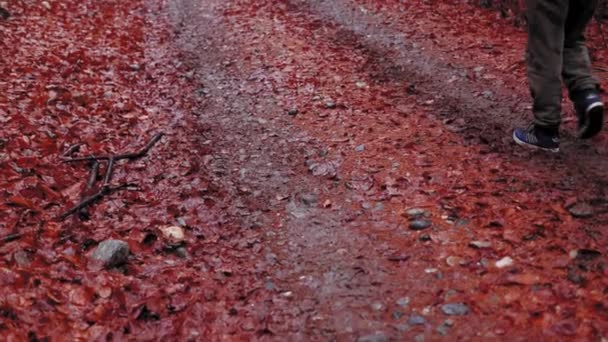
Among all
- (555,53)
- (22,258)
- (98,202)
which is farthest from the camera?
(98,202)

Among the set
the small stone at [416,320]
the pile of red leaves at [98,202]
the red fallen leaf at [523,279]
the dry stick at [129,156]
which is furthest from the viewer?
the dry stick at [129,156]

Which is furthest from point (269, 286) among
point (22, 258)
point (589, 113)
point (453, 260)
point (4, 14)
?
point (4, 14)

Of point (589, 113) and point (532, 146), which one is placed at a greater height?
point (589, 113)

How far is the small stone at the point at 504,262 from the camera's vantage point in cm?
294

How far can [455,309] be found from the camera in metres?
2.70

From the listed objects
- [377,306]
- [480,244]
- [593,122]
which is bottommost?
[377,306]

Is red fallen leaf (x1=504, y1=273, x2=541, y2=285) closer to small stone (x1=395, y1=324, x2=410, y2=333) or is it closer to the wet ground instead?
the wet ground

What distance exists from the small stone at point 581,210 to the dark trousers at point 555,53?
86 centimetres

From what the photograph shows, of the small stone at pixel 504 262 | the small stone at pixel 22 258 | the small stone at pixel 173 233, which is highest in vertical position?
the small stone at pixel 504 262

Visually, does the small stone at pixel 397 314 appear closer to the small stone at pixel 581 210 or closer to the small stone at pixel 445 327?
the small stone at pixel 445 327

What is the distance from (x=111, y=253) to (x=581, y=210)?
3284 mm

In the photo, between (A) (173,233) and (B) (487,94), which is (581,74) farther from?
(A) (173,233)

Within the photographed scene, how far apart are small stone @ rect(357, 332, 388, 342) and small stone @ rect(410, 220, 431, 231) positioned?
1030 mm

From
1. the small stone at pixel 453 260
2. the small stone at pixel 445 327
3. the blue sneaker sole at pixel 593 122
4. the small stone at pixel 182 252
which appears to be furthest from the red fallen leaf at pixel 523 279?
the small stone at pixel 182 252
